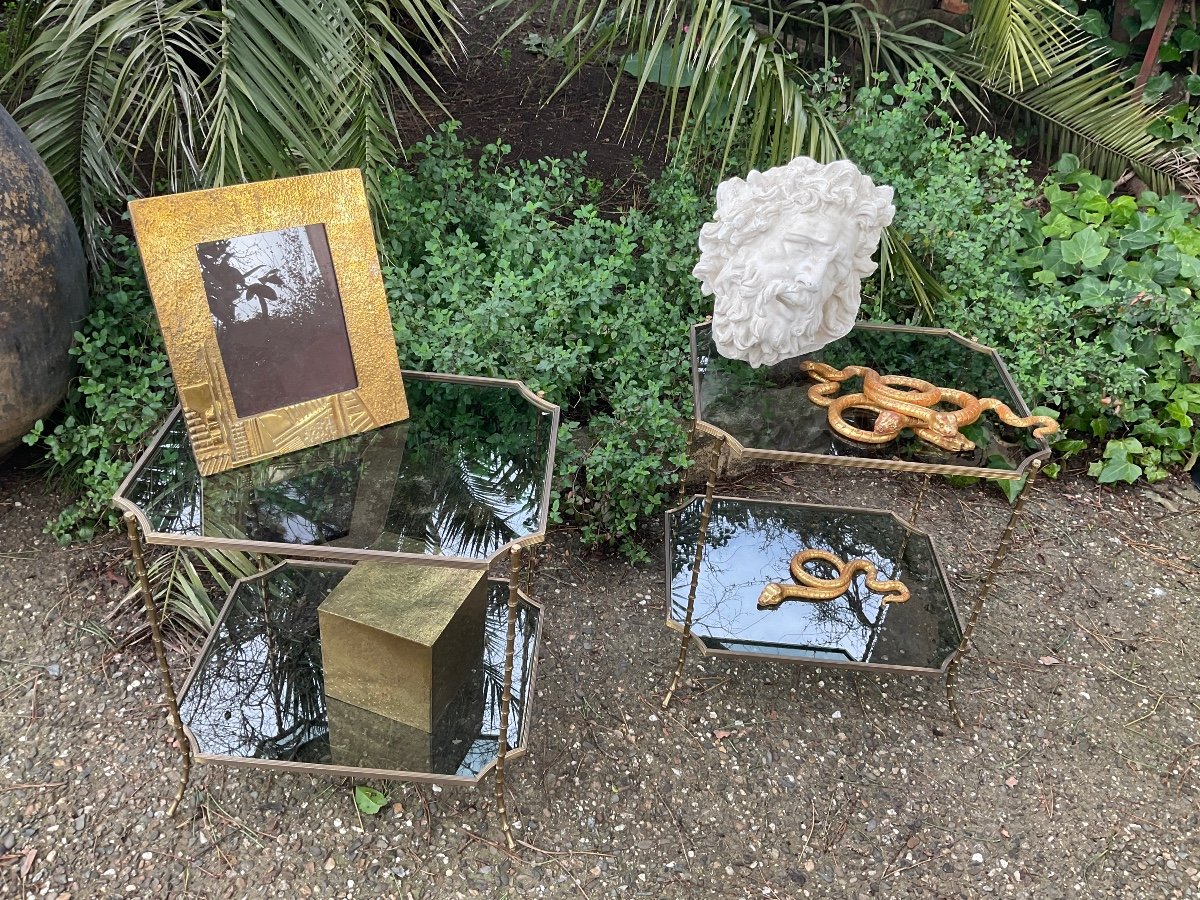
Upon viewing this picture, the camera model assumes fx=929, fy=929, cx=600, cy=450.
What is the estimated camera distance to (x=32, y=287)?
7.00 feet

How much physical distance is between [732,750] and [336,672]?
35.2 inches

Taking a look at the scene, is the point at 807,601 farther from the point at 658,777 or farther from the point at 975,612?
the point at 658,777

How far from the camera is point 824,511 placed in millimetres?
2498

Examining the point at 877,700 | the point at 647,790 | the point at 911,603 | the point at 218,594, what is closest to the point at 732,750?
the point at 647,790

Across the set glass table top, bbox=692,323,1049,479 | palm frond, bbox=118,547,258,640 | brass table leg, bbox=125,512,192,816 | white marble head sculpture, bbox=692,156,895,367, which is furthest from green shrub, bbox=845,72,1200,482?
brass table leg, bbox=125,512,192,816

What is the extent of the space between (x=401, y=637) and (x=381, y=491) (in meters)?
0.29

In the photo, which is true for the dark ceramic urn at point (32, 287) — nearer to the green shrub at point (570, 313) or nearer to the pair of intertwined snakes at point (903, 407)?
the green shrub at point (570, 313)

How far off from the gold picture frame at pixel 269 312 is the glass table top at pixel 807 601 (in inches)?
36.9

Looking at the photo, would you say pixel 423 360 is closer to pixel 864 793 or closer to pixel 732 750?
pixel 732 750

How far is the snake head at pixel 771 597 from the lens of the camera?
7.30ft

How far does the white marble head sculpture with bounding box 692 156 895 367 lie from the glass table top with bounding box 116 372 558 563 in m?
0.45

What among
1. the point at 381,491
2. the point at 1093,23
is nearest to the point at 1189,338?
the point at 1093,23

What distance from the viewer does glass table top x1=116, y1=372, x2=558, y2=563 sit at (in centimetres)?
153

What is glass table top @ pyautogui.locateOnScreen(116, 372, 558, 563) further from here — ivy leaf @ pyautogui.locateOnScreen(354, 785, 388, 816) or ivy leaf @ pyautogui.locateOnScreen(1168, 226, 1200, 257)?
ivy leaf @ pyautogui.locateOnScreen(1168, 226, 1200, 257)
